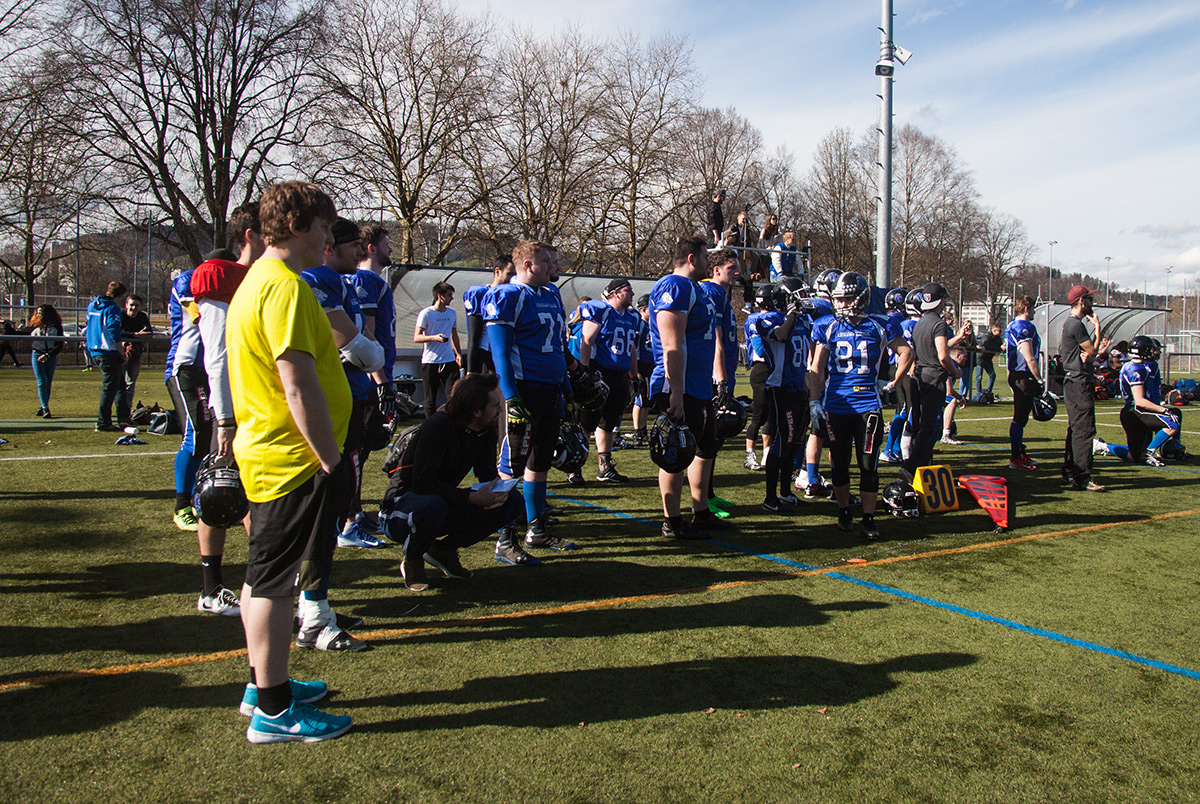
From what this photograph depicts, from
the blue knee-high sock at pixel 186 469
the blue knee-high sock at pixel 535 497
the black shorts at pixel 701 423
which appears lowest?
the blue knee-high sock at pixel 535 497

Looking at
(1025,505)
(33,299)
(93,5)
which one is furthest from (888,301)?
(33,299)

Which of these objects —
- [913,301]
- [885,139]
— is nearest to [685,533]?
[913,301]

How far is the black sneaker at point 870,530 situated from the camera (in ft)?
19.2

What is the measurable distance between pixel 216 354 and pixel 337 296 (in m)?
0.68

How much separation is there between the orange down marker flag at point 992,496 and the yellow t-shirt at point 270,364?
18.4 ft

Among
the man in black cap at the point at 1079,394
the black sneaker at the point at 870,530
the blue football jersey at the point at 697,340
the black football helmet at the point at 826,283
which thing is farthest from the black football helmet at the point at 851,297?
the man in black cap at the point at 1079,394

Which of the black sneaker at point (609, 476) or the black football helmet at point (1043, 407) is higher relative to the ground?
the black football helmet at point (1043, 407)

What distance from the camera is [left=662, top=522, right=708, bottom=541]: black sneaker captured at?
5723 millimetres

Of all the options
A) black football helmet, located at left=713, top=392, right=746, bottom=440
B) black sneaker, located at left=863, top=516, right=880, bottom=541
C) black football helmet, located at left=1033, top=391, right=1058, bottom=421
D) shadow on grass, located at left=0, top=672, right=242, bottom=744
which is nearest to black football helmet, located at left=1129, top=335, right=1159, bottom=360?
black football helmet, located at left=1033, top=391, right=1058, bottom=421

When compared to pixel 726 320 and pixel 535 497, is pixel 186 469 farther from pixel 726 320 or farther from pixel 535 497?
pixel 726 320

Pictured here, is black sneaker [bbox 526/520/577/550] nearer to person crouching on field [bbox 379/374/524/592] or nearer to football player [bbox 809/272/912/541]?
person crouching on field [bbox 379/374/524/592]

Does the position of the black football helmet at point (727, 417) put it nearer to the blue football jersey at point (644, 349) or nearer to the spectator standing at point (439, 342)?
the blue football jersey at point (644, 349)

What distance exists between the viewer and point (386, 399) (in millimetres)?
5320

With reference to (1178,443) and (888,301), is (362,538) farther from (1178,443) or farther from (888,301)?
(1178,443)
